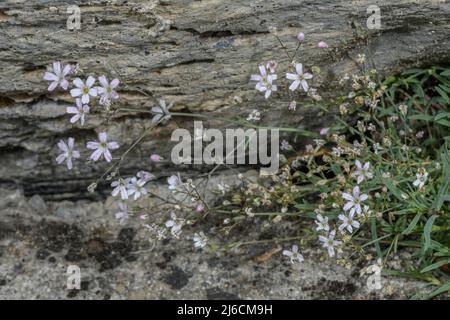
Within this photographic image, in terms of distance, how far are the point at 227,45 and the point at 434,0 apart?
47.6 inches

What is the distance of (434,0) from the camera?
3973mm

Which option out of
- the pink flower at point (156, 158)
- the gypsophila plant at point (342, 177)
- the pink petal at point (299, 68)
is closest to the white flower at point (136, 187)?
the gypsophila plant at point (342, 177)

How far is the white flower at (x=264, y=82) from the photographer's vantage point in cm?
391

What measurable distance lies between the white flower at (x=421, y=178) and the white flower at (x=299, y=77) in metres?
0.77

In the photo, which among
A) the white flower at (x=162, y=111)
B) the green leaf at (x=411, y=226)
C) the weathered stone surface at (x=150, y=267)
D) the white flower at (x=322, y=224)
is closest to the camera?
the green leaf at (x=411, y=226)

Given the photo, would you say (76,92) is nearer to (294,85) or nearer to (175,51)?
(175,51)

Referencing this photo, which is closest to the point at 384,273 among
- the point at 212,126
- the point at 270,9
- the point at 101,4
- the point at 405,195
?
the point at 405,195

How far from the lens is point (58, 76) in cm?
382

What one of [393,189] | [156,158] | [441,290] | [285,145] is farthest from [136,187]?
[441,290]

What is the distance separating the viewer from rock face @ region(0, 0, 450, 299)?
12.6 feet

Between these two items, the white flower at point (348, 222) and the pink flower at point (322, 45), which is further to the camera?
the pink flower at point (322, 45)

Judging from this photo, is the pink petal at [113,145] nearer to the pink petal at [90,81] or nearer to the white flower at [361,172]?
the pink petal at [90,81]

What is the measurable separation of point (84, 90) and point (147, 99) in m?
0.48

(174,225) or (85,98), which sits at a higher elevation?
(85,98)
